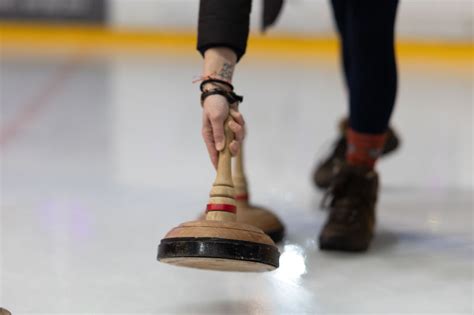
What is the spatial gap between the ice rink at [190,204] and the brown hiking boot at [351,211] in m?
0.02

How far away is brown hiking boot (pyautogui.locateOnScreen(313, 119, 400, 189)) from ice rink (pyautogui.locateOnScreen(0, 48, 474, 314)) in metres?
0.04

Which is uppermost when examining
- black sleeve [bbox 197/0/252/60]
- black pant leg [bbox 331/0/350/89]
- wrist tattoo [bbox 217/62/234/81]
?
black pant leg [bbox 331/0/350/89]

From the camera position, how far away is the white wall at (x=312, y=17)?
17.5 feet

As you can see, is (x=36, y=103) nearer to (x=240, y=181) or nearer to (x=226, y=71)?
(x=240, y=181)

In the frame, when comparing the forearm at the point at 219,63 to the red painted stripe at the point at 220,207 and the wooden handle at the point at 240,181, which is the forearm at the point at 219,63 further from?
the wooden handle at the point at 240,181

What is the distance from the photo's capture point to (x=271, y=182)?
1.94m

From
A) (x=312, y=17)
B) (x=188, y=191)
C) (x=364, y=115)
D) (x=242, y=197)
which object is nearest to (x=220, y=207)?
(x=242, y=197)

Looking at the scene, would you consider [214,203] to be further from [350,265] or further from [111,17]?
[111,17]

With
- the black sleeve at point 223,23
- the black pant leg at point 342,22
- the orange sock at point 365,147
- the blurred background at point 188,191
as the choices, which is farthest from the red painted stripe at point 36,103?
the black sleeve at point 223,23

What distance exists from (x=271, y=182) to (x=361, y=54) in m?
0.55

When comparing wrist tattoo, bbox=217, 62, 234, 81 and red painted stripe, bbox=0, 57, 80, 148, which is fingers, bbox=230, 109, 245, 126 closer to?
wrist tattoo, bbox=217, 62, 234, 81

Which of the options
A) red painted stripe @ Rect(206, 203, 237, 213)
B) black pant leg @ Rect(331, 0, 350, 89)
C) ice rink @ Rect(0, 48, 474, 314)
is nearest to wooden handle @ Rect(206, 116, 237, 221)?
red painted stripe @ Rect(206, 203, 237, 213)

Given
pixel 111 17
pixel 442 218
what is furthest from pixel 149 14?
pixel 442 218

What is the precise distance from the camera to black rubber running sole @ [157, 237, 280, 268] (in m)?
0.97
